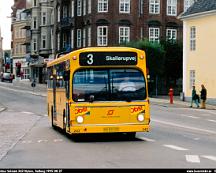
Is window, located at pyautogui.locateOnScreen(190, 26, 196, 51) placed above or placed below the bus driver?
above

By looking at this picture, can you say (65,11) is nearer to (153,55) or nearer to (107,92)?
(153,55)

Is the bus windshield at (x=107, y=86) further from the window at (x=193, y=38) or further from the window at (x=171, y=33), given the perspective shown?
the window at (x=171, y=33)

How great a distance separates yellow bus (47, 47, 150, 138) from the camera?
18734 mm

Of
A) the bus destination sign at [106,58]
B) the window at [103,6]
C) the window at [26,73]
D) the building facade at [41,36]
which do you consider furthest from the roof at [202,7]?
the window at [26,73]

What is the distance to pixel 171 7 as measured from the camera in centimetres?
7956

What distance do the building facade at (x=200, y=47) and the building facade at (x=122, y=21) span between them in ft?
62.8

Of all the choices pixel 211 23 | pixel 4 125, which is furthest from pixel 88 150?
pixel 211 23

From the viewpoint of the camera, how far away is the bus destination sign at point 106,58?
62.4 ft

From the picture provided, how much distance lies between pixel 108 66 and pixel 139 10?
194 feet

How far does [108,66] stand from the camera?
19016 mm

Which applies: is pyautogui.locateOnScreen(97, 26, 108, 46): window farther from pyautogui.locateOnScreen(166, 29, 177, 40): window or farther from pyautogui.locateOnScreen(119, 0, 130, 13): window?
pyautogui.locateOnScreen(166, 29, 177, 40): window

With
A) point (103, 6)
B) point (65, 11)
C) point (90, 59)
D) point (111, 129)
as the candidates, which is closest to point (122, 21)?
point (103, 6)

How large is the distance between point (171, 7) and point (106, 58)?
61.6 metres

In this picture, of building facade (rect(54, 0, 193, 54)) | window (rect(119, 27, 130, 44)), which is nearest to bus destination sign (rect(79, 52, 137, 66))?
building facade (rect(54, 0, 193, 54))
